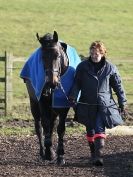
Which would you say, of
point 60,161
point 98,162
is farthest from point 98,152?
point 60,161

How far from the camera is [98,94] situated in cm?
795

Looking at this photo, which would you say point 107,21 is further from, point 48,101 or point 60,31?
point 48,101

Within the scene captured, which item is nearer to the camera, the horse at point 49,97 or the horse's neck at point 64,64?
the horse at point 49,97

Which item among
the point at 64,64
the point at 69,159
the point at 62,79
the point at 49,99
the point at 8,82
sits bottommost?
the point at 69,159

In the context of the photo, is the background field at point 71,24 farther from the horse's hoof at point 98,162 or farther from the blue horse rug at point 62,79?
the horse's hoof at point 98,162

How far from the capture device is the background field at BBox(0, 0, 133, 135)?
24.2 metres

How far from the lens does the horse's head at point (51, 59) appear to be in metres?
7.49

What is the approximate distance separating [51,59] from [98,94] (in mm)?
805

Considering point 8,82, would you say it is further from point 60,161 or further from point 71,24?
point 71,24

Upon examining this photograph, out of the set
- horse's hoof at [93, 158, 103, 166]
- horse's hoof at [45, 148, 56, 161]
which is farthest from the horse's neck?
horse's hoof at [93, 158, 103, 166]

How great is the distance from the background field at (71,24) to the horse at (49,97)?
11.1 m

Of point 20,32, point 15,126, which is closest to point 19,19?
point 20,32

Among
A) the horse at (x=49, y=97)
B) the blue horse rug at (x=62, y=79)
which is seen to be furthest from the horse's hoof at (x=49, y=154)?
the blue horse rug at (x=62, y=79)

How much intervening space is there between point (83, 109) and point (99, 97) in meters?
0.28
